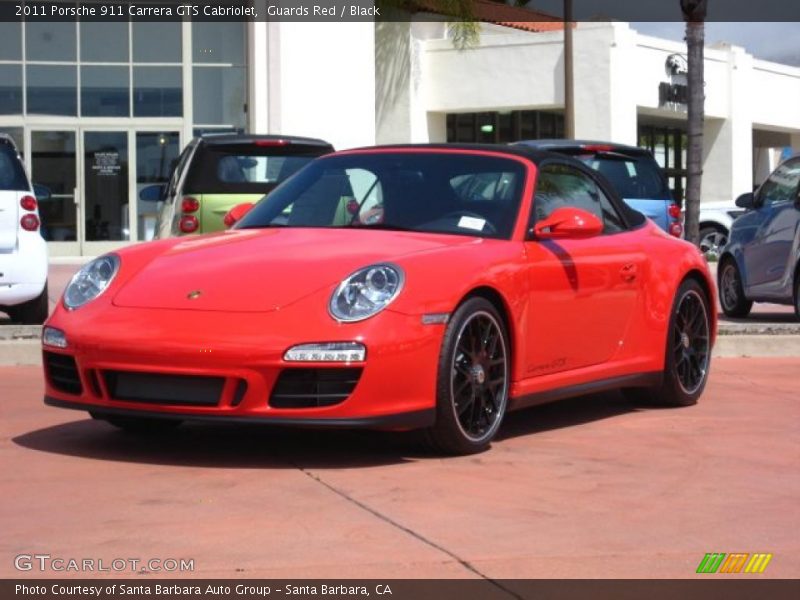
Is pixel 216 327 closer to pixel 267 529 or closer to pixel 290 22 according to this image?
pixel 267 529

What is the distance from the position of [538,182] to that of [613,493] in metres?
2.05

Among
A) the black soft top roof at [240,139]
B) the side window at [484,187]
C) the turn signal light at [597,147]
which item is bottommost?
the side window at [484,187]

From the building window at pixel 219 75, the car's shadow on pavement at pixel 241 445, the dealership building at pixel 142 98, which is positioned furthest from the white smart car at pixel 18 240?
the building window at pixel 219 75

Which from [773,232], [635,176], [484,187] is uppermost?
[635,176]

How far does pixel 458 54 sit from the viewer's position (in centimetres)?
3928

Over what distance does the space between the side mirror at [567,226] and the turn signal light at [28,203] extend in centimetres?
581

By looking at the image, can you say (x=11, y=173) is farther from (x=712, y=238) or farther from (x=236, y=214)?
(x=712, y=238)

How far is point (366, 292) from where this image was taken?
6375 mm

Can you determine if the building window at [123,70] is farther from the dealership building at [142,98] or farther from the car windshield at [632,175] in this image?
the car windshield at [632,175]

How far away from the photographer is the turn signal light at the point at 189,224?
12719 mm

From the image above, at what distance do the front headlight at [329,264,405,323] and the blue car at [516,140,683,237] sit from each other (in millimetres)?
8185

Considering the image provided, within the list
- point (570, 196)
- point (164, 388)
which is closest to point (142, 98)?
point (570, 196)

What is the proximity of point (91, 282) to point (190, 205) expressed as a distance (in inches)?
235

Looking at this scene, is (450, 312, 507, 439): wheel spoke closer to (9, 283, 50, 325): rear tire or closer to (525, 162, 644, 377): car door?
(525, 162, 644, 377): car door
